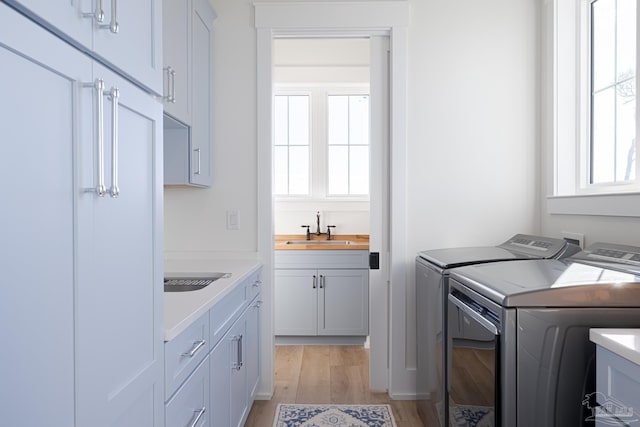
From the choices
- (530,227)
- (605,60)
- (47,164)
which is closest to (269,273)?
(530,227)

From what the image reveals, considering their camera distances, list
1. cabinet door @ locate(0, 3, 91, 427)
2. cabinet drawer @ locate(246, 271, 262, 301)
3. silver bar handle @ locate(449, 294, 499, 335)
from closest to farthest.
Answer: cabinet door @ locate(0, 3, 91, 427) < silver bar handle @ locate(449, 294, 499, 335) < cabinet drawer @ locate(246, 271, 262, 301)

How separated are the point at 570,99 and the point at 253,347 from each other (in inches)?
89.4

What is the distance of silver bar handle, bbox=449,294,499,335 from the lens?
1356mm

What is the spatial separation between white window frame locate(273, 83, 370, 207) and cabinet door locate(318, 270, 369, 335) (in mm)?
863

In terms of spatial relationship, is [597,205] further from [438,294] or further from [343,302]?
[343,302]

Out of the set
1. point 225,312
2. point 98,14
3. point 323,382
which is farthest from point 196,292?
point 323,382

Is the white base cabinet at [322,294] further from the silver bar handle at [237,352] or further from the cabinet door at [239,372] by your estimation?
the silver bar handle at [237,352]

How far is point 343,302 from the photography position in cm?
347

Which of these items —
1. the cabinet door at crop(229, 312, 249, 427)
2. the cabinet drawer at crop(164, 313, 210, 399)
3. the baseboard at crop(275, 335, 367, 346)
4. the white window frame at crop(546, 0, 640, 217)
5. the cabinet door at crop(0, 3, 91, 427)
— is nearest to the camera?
the cabinet door at crop(0, 3, 91, 427)

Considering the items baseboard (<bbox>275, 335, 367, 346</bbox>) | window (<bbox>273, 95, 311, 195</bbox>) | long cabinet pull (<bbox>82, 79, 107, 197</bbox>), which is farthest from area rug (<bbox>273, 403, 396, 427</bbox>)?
window (<bbox>273, 95, 311, 195</bbox>)

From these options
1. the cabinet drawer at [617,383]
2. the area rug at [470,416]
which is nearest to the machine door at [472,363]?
the area rug at [470,416]

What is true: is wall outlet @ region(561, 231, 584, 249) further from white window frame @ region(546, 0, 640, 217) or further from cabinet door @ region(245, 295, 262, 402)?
cabinet door @ region(245, 295, 262, 402)

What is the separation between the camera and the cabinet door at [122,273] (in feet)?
2.43

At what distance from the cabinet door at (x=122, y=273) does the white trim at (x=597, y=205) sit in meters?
1.79
